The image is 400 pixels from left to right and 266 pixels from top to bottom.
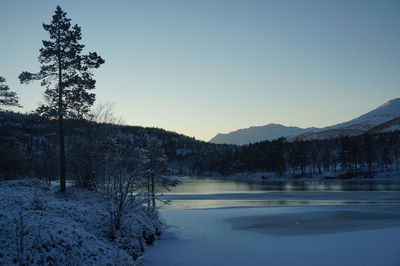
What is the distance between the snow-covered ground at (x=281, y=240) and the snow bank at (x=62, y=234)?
1.69 meters

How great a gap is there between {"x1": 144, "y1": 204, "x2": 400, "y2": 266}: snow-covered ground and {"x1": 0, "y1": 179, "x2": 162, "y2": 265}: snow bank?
1.69 m

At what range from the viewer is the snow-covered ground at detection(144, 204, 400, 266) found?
13.8 m

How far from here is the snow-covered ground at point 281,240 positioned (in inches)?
544

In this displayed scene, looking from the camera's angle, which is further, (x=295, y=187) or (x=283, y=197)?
(x=295, y=187)

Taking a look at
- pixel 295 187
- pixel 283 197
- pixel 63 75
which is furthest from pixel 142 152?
pixel 295 187

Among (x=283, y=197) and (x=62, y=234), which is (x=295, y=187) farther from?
(x=62, y=234)

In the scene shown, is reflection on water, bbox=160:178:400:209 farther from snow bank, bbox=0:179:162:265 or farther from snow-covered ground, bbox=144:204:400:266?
snow bank, bbox=0:179:162:265

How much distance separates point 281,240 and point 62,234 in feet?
38.6

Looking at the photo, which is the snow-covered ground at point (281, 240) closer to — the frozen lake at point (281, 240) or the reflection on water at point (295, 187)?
the frozen lake at point (281, 240)

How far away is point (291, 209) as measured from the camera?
30.3 m

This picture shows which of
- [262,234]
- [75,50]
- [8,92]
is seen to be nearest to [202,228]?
[262,234]

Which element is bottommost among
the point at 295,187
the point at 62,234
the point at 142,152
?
the point at 295,187

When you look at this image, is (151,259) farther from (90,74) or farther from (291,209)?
(291,209)

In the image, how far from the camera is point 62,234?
426 inches
